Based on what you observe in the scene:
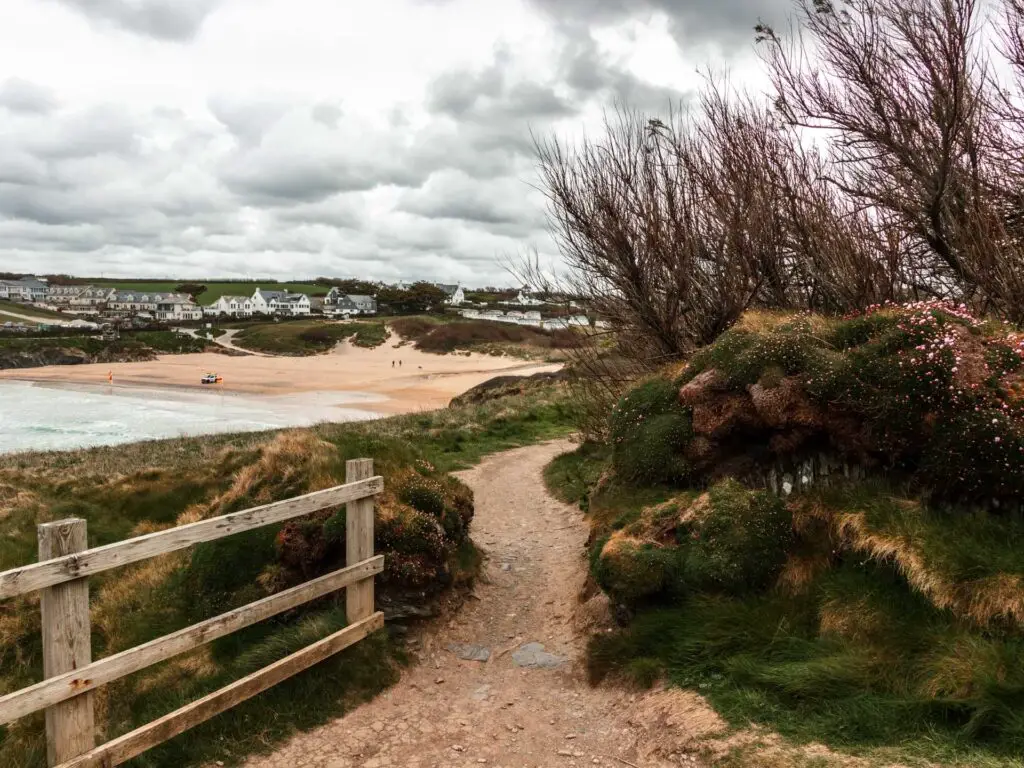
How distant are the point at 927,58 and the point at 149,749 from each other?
11.5m

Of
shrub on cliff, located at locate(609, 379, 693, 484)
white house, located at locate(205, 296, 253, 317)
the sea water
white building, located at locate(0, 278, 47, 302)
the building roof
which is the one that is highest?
white building, located at locate(0, 278, 47, 302)

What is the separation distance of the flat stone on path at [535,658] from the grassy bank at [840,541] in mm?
595

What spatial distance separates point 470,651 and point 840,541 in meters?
3.77

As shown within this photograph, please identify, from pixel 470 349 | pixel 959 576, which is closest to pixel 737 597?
pixel 959 576

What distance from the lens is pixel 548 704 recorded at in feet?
19.2

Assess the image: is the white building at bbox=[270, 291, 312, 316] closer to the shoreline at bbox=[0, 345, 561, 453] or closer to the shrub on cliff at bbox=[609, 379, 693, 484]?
the shoreline at bbox=[0, 345, 561, 453]

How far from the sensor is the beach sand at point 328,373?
52.8 meters

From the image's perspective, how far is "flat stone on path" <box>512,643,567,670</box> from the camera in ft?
21.7

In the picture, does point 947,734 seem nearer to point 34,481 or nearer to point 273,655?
point 273,655

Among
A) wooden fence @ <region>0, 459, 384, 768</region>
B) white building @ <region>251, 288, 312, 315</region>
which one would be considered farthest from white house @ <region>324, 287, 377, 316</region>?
wooden fence @ <region>0, 459, 384, 768</region>

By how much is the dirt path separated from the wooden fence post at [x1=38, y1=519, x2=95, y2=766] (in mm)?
1251

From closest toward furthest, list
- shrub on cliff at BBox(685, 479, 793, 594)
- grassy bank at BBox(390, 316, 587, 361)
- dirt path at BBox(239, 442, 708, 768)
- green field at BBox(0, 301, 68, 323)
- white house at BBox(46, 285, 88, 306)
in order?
1. dirt path at BBox(239, 442, 708, 768)
2. shrub on cliff at BBox(685, 479, 793, 594)
3. grassy bank at BBox(390, 316, 587, 361)
4. green field at BBox(0, 301, 68, 323)
5. white house at BBox(46, 285, 88, 306)

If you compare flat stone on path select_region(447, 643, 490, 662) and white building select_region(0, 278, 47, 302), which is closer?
flat stone on path select_region(447, 643, 490, 662)

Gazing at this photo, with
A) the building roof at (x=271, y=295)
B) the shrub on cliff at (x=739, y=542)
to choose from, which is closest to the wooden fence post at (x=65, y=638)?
the shrub on cliff at (x=739, y=542)
